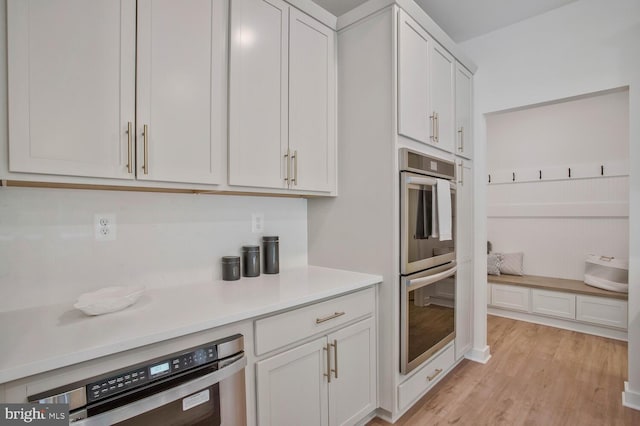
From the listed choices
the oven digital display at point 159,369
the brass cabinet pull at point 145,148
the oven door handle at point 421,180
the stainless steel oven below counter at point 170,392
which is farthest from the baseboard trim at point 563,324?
the brass cabinet pull at point 145,148

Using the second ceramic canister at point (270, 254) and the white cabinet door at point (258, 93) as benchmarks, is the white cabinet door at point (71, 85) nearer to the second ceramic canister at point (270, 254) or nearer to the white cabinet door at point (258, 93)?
the white cabinet door at point (258, 93)

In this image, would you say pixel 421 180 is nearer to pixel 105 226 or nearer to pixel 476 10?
pixel 476 10

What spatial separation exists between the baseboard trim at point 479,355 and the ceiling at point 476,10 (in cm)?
275

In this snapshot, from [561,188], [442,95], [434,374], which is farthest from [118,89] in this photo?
[561,188]

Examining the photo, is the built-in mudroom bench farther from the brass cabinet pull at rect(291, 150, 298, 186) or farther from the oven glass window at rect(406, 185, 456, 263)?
the brass cabinet pull at rect(291, 150, 298, 186)

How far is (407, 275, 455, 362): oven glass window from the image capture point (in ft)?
6.28

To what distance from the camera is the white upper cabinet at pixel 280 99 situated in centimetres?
159

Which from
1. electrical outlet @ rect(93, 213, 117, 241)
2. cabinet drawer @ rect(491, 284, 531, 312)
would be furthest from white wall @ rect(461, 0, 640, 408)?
electrical outlet @ rect(93, 213, 117, 241)

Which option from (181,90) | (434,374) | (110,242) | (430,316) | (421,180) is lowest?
(434,374)

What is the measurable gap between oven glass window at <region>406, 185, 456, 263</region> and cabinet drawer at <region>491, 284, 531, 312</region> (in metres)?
2.22

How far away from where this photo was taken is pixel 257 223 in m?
2.00

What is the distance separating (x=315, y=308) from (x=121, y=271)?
926 mm

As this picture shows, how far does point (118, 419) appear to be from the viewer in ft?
3.00

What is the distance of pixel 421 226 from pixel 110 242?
1.69 m
